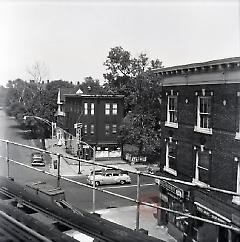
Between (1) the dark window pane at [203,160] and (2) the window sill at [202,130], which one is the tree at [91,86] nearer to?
(2) the window sill at [202,130]

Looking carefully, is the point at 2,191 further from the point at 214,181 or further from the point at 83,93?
the point at 214,181

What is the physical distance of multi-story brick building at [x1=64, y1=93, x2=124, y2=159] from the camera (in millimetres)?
2559

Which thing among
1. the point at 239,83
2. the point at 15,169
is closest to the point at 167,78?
the point at 239,83

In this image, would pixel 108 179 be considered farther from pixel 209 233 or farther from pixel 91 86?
pixel 209 233

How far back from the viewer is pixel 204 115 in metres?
2.72

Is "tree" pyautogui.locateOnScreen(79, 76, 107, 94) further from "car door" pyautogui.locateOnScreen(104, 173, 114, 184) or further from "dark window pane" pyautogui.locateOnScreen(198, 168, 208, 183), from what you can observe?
"dark window pane" pyautogui.locateOnScreen(198, 168, 208, 183)

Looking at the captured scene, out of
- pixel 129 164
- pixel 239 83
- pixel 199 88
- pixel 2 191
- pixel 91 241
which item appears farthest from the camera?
pixel 199 88

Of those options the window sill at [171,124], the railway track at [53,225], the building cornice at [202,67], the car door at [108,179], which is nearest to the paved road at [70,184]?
the car door at [108,179]

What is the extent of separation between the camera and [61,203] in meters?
1.56

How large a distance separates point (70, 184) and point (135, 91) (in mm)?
922

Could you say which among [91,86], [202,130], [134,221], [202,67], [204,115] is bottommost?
[134,221]

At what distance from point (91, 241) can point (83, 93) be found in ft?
5.08

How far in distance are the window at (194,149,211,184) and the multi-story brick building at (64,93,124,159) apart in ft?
1.98

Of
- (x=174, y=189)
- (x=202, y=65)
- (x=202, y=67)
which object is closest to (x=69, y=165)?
(x=174, y=189)
